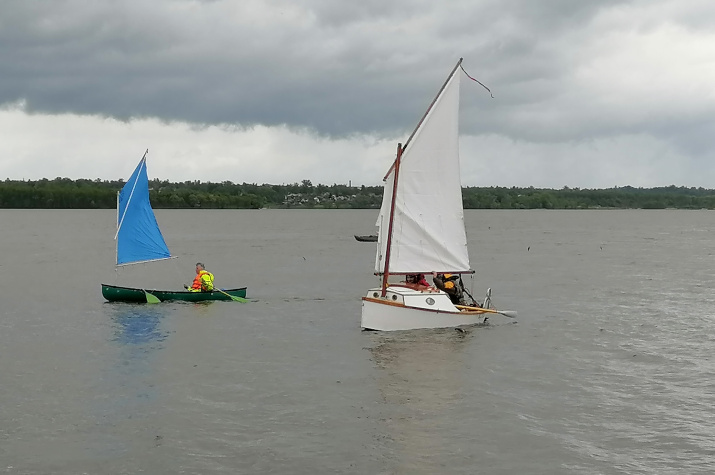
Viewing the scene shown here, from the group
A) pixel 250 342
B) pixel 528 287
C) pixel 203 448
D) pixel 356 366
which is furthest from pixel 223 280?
Result: pixel 203 448

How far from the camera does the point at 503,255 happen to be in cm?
10288

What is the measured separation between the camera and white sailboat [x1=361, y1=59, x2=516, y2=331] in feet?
125

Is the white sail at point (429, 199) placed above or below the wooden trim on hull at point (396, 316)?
above

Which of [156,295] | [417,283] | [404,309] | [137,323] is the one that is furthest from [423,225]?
[156,295]

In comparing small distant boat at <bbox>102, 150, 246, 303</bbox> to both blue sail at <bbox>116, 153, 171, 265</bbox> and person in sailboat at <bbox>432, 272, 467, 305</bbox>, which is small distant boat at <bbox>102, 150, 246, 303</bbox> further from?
person in sailboat at <bbox>432, 272, 467, 305</bbox>

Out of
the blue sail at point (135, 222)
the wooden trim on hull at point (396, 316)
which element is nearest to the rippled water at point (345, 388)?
the wooden trim on hull at point (396, 316)

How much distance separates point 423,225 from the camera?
39.5m

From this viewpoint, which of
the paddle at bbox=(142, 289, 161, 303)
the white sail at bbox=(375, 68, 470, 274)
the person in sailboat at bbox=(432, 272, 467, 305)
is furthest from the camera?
the paddle at bbox=(142, 289, 161, 303)

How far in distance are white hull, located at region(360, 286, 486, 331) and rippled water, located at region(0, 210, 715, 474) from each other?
642mm

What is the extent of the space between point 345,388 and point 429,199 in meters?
13.4

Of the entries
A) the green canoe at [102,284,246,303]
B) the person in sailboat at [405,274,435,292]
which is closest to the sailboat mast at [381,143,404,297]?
the person in sailboat at [405,274,435,292]

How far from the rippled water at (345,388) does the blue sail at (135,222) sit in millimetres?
3721

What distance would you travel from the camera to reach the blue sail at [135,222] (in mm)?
52531

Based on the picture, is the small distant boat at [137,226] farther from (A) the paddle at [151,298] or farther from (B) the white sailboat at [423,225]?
(B) the white sailboat at [423,225]
